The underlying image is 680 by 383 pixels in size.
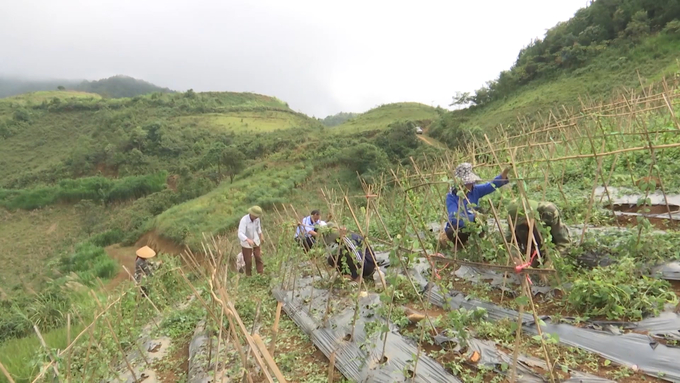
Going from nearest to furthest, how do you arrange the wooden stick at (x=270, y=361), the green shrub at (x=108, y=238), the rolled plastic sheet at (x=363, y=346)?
the wooden stick at (x=270, y=361) < the rolled plastic sheet at (x=363, y=346) < the green shrub at (x=108, y=238)

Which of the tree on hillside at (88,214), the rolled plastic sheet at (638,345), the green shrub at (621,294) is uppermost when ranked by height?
the green shrub at (621,294)

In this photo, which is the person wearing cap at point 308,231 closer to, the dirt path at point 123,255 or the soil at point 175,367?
the soil at point 175,367

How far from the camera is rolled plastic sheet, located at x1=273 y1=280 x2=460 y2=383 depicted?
2441 mm

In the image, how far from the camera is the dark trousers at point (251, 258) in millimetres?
5641

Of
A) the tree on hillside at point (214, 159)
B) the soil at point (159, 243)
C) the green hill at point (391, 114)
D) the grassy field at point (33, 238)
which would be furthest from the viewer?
the green hill at point (391, 114)

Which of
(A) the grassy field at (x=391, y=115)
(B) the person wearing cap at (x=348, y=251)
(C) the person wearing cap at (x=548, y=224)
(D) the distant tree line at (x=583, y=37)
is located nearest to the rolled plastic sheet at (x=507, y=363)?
(C) the person wearing cap at (x=548, y=224)

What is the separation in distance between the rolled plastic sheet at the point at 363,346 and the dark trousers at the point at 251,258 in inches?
69.8

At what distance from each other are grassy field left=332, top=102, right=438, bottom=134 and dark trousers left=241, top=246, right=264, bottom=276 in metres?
28.6

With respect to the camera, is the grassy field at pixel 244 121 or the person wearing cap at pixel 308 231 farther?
the grassy field at pixel 244 121

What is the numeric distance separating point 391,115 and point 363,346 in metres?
35.6

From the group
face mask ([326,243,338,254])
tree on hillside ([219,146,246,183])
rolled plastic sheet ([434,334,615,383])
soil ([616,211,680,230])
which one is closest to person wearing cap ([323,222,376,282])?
face mask ([326,243,338,254])

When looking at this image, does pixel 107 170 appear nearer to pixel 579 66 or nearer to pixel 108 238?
pixel 108 238

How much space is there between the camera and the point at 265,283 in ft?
18.4

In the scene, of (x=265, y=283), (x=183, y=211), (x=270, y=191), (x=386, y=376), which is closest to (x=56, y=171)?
(x=183, y=211)
